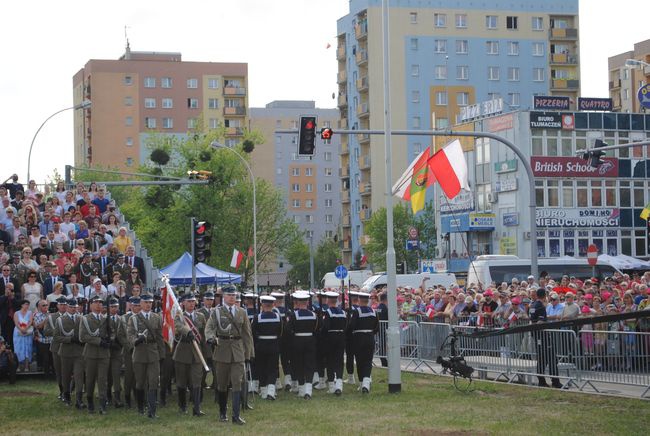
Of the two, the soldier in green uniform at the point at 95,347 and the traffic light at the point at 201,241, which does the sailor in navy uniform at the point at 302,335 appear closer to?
the soldier in green uniform at the point at 95,347

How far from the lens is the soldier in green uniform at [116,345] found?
1975 cm

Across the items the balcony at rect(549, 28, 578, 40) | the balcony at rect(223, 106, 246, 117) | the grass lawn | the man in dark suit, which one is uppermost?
the balcony at rect(549, 28, 578, 40)

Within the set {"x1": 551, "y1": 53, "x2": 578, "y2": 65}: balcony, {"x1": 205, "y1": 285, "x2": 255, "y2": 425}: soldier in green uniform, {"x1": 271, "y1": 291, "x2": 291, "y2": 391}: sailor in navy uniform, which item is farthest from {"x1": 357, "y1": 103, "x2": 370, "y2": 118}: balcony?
{"x1": 205, "y1": 285, "x2": 255, "y2": 425}: soldier in green uniform

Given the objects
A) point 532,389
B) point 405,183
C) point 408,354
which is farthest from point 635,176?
point 532,389

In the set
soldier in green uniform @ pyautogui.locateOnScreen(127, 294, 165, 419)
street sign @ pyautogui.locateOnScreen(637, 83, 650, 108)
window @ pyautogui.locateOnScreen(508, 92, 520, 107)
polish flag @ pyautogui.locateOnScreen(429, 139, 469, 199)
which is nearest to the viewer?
soldier in green uniform @ pyautogui.locateOnScreen(127, 294, 165, 419)

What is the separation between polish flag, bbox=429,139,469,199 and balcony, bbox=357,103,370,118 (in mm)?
67908

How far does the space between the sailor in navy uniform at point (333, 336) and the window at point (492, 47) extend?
259ft

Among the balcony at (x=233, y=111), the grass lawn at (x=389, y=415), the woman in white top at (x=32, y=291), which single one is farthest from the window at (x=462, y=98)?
the grass lawn at (x=389, y=415)

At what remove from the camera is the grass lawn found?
53.3 ft

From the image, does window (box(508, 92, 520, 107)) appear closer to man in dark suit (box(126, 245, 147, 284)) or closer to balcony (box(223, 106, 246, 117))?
balcony (box(223, 106, 246, 117))

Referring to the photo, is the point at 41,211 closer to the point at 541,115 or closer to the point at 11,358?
the point at 11,358

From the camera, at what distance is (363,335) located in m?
21.8

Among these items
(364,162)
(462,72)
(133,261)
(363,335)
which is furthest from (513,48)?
(363,335)

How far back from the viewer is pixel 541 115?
74438 mm
